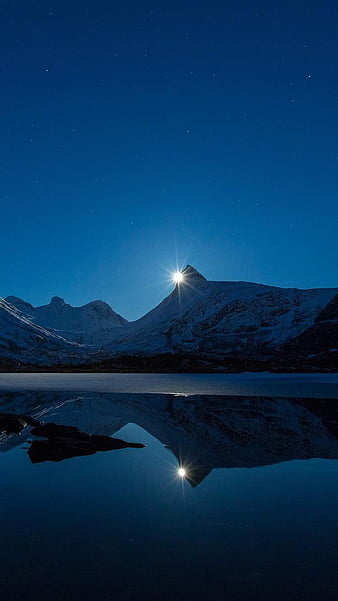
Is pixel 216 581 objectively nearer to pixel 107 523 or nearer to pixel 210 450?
pixel 107 523

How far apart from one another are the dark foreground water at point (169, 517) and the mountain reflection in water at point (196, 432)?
17 centimetres

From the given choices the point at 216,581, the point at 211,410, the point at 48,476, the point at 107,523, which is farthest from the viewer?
the point at 211,410

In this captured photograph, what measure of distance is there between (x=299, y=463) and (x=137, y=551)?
1281cm

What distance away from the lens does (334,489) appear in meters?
17.6

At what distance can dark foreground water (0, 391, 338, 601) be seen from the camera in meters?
9.90

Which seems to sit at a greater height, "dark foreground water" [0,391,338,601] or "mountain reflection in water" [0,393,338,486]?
"mountain reflection in water" [0,393,338,486]

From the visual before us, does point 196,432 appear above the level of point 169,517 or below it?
above

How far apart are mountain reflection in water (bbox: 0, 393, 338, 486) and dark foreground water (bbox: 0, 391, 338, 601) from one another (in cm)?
17

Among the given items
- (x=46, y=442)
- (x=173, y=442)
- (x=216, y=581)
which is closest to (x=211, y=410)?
(x=173, y=442)

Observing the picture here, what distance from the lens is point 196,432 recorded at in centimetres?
3123

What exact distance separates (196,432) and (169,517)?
668 inches

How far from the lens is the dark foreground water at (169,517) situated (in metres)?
9.90

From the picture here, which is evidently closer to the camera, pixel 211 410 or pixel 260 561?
pixel 260 561

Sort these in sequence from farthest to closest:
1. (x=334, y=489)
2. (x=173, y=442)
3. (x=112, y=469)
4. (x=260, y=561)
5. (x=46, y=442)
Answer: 1. (x=173, y=442)
2. (x=46, y=442)
3. (x=112, y=469)
4. (x=334, y=489)
5. (x=260, y=561)
